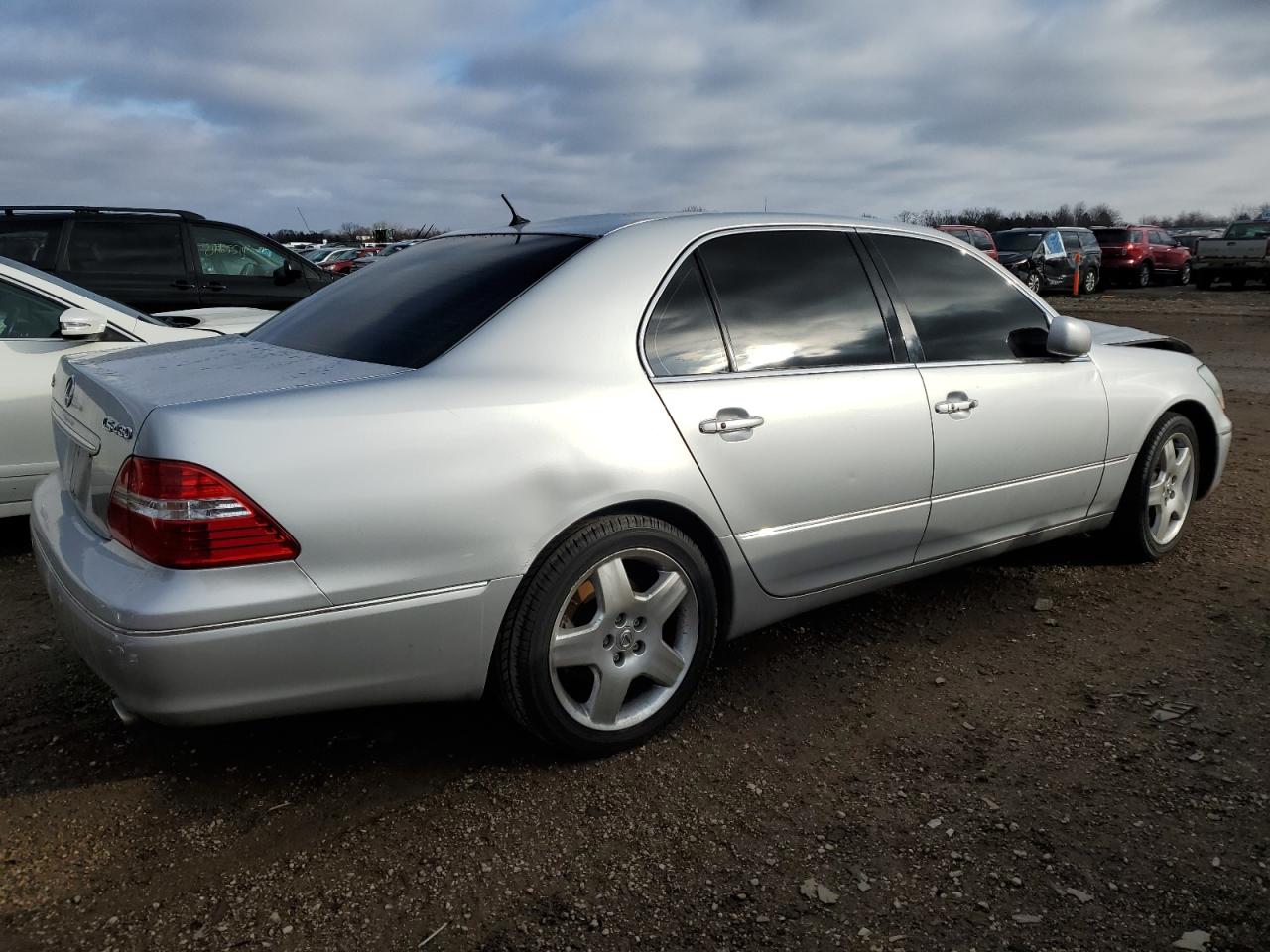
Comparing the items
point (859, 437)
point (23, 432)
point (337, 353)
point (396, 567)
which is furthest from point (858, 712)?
point (23, 432)

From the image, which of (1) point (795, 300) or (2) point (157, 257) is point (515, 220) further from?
(2) point (157, 257)

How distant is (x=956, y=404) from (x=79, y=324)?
4.00 m

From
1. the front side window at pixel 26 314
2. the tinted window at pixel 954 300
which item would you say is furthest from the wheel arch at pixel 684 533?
the front side window at pixel 26 314

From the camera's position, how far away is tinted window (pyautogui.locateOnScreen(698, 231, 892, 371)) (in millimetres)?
3033

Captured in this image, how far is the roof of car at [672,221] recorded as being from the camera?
3.07 m

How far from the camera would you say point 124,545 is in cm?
233

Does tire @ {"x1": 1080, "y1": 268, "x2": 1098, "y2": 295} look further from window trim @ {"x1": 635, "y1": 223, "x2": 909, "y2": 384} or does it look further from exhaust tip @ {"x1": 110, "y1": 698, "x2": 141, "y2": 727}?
exhaust tip @ {"x1": 110, "y1": 698, "x2": 141, "y2": 727}

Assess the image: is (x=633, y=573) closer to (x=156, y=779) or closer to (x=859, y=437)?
→ (x=859, y=437)

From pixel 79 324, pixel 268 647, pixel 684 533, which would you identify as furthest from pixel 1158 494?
pixel 79 324

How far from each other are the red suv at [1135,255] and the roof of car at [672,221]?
86.5 feet

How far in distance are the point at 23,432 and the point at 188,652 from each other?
3.05 metres

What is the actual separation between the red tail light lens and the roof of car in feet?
4.37

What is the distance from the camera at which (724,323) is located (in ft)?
9.80

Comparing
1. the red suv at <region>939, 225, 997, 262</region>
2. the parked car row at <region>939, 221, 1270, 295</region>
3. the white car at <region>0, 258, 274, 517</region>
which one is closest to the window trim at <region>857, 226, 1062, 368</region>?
the white car at <region>0, 258, 274, 517</region>
